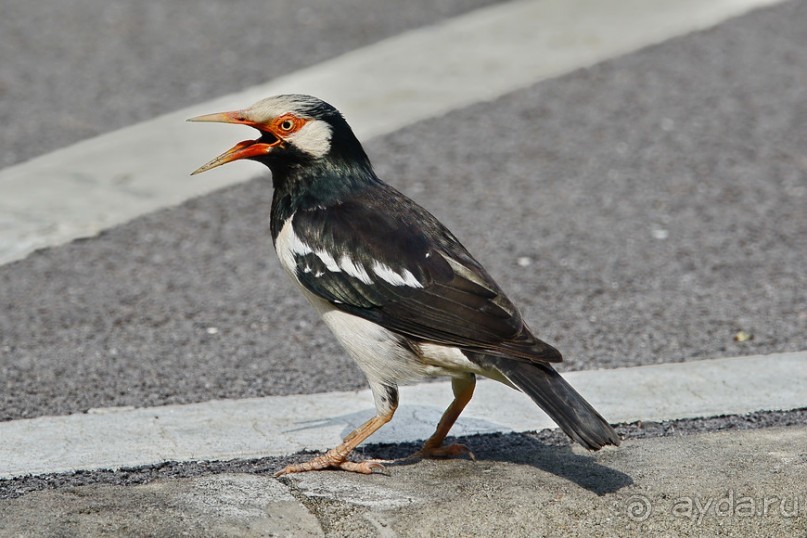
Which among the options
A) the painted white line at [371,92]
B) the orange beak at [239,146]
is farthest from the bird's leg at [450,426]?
the painted white line at [371,92]

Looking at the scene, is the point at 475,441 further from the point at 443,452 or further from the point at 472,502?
the point at 472,502

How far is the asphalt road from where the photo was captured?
5.80 m

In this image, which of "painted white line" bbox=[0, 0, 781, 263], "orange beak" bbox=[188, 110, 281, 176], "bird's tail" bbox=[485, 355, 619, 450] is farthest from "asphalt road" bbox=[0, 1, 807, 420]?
"bird's tail" bbox=[485, 355, 619, 450]

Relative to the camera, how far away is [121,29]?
1066 centimetres

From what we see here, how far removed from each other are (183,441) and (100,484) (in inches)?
20.4

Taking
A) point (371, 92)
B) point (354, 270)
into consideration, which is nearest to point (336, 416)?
point (354, 270)

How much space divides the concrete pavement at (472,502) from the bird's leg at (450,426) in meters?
0.15

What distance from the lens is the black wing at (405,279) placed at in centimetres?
438

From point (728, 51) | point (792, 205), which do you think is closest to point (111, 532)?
point (792, 205)

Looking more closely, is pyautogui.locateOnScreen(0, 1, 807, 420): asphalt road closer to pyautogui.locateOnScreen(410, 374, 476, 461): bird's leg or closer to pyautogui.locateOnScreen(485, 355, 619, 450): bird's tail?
pyautogui.locateOnScreen(410, 374, 476, 461): bird's leg

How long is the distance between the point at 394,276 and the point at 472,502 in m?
0.88

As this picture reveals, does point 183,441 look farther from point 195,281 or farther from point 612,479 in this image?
point 195,281

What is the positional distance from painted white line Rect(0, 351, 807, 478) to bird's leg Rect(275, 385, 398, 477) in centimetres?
27

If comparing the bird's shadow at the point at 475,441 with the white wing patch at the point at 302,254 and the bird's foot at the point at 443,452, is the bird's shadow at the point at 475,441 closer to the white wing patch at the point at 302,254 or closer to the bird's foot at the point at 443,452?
the bird's foot at the point at 443,452
